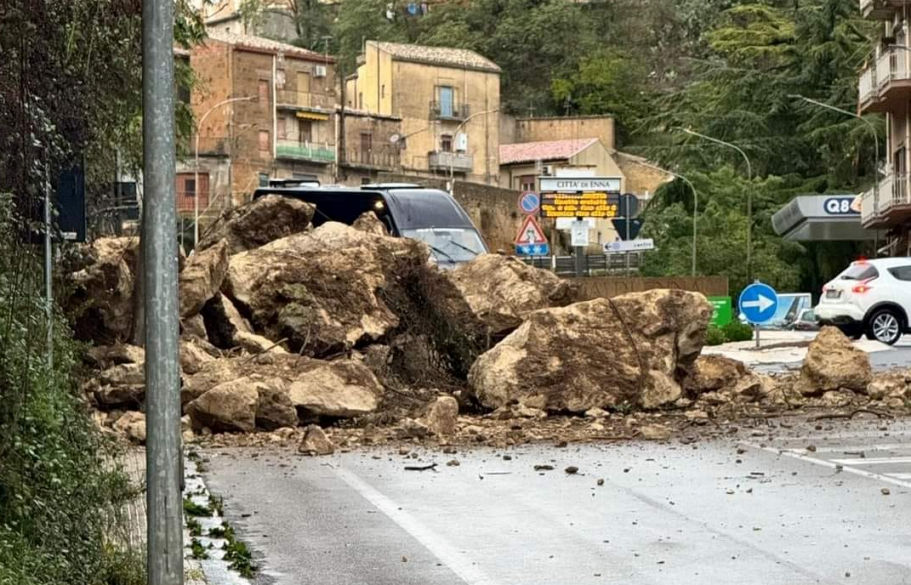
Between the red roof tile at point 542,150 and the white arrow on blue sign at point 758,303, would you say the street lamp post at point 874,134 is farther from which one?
→ the red roof tile at point 542,150

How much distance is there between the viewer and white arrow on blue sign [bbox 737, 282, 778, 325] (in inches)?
1304

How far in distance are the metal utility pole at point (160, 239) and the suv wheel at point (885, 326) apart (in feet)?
97.5

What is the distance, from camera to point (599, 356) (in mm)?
21422

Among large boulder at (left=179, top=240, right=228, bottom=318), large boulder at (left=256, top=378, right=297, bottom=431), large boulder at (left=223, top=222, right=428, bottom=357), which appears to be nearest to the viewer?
large boulder at (left=256, top=378, right=297, bottom=431)

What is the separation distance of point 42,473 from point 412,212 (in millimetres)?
26149

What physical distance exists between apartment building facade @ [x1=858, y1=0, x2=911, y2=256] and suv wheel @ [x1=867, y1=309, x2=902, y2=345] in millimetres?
21751

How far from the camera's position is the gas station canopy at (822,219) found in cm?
6406

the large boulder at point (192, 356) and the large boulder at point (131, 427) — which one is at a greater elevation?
the large boulder at point (192, 356)

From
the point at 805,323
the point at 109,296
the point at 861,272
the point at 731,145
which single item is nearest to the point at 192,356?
the point at 109,296

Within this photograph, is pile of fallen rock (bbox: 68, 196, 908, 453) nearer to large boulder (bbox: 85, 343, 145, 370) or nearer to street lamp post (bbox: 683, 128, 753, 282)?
large boulder (bbox: 85, 343, 145, 370)

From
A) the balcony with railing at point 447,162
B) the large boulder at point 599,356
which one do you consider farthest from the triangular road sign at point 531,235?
the balcony with railing at point 447,162

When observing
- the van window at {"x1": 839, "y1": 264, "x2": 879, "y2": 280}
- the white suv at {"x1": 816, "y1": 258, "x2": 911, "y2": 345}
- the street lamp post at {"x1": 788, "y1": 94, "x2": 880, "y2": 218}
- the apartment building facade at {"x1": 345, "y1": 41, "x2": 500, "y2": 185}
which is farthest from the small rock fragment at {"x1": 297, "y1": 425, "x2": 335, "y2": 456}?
the apartment building facade at {"x1": 345, "y1": 41, "x2": 500, "y2": 185}

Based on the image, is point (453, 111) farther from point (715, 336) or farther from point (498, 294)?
point (498, 294)

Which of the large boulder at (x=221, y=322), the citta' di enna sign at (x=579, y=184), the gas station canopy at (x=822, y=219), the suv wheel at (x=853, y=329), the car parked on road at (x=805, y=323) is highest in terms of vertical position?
the citta' di enna sign at (x=579, y=184)
